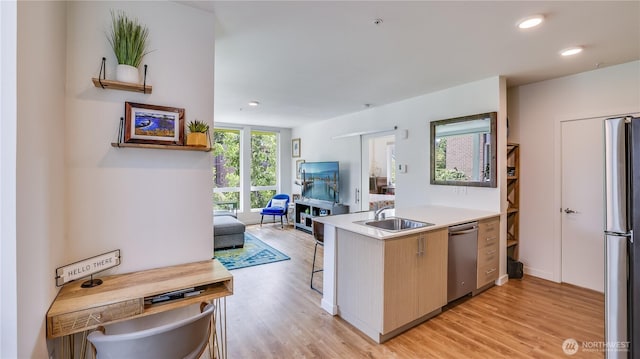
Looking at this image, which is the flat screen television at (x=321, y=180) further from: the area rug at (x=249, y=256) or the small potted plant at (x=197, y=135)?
the small potted plant at (x=197, y=135)

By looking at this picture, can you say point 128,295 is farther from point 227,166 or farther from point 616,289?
point 227,166

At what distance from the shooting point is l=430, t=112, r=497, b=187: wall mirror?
3.32 metres

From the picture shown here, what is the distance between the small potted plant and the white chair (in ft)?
3.32

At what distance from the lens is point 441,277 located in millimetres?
2633

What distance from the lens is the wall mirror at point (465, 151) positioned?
3.32 m

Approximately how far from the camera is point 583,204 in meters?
3.23

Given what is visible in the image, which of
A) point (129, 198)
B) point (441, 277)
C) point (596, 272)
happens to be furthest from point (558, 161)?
point (129, 198)

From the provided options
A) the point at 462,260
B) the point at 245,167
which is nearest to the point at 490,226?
the point at 462,260

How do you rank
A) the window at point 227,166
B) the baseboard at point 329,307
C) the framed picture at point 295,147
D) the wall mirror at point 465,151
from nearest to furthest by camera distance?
1. the baseboard at point 329,307
2. the wall mirror at point 465,151
3. the window at point 227,166
4. the framed picture at point 295,147

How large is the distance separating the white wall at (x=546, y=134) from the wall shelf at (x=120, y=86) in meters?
4.22

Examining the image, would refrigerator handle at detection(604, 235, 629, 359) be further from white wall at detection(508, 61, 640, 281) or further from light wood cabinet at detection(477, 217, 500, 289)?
white wall at detection(508, 61, 640, 281)

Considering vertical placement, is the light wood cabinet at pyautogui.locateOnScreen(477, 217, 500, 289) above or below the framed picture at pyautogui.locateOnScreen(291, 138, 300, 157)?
below

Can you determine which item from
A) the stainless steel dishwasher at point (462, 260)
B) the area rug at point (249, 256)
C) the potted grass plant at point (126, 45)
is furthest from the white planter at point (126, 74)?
the area rug at point (249, 256)
